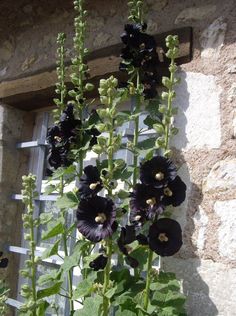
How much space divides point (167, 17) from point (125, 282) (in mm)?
1039

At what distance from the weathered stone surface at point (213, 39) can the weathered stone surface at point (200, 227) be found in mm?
559

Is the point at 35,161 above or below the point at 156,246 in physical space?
above

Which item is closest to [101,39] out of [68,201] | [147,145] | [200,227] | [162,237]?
[147,145]

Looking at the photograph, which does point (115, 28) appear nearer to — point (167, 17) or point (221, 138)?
point (167, 17)

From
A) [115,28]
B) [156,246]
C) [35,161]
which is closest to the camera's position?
[156,246]

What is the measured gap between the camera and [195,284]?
1.51m

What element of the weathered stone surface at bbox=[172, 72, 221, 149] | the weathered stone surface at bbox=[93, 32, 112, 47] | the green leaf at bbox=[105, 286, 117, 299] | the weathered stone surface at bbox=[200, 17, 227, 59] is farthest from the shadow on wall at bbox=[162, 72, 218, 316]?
the weathered stone surface at bbox=[93, 32, 112, 47]

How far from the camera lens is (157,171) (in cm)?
127

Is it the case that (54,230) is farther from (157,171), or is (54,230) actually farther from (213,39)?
(213,39)

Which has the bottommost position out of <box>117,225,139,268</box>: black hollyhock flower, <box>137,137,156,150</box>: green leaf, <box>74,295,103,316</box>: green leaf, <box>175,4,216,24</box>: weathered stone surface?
<box>74,295,103,316</box>: green leaf

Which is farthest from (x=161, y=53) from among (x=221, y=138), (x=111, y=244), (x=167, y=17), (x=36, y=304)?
(x=36, y=304)

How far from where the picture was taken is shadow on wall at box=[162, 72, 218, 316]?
1490 millimetres

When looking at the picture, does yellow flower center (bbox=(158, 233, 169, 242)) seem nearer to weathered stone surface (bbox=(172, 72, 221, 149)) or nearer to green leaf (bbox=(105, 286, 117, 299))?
green leaf (bbox=(105, 286, 117, 299))

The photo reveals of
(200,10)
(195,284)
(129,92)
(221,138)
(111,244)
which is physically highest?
(200,10)
